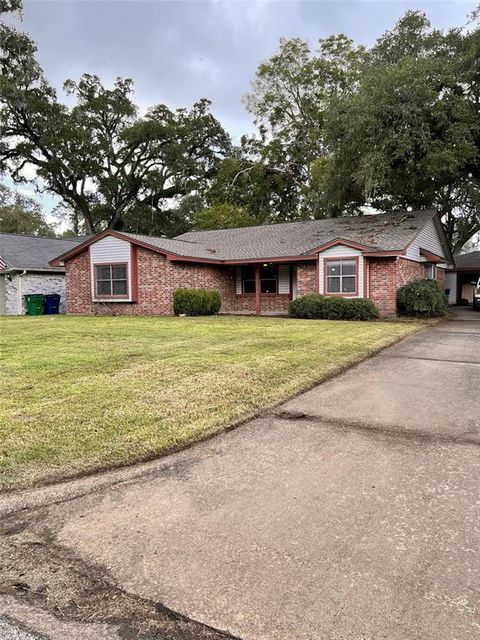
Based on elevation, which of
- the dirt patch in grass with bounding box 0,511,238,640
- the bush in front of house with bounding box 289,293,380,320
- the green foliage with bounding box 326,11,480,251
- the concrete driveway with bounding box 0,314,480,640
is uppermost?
the green foliage with bounding box 326,11,480,251

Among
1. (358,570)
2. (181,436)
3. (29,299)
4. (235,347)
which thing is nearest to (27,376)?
(181,436)

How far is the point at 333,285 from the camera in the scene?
17.0 meters

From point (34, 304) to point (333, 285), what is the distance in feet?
43.1

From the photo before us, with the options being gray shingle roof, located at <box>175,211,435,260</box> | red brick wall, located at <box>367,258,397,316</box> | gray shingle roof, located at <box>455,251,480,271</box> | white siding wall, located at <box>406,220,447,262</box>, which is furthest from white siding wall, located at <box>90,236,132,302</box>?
gray shingle roof, located at <box>455,251,480,271</box>

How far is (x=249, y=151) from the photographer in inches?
1398

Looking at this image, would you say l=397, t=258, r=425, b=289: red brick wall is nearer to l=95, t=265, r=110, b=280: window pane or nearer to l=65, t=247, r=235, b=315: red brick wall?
l=65, t=247, r=235, b=315: red brick wall

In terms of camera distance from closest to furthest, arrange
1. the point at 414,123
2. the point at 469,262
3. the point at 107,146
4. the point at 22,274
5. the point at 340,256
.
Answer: the point at 340,256 → the point at 414,123 → the point at 22,274 → the point at 469,262 → the point at 107,146

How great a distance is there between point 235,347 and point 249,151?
98.8 feet

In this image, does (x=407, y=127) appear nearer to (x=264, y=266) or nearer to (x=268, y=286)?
(x=264, y=266)

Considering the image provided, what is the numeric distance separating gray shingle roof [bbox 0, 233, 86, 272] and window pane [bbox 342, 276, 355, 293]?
44.4ft

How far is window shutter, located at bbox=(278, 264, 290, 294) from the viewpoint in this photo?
63.9 ft

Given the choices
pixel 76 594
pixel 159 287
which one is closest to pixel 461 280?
pixel 159 287

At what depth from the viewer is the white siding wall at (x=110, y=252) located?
18062mm

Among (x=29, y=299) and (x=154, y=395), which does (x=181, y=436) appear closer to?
(x=154, y=395)
